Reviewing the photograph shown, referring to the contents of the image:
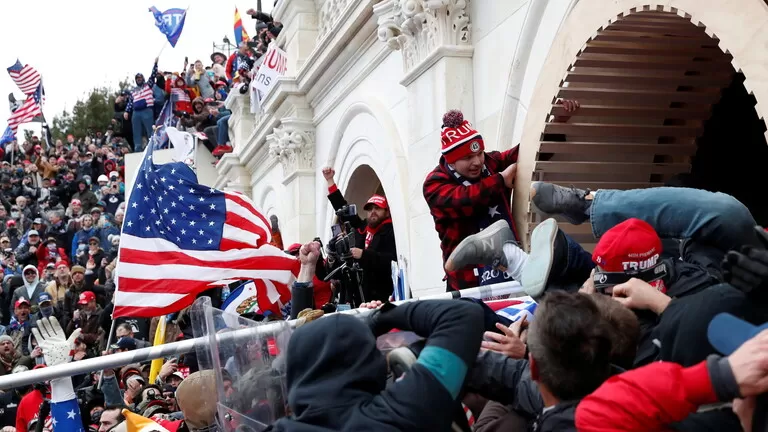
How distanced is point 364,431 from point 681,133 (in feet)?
13.6

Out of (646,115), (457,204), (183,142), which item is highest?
(183,142)

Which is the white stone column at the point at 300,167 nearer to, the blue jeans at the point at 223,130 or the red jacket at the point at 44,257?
the blue jeans at the point at 223,130

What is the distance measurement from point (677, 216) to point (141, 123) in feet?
84.5

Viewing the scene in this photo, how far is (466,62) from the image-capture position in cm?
699

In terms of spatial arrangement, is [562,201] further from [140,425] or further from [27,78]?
[27,78]

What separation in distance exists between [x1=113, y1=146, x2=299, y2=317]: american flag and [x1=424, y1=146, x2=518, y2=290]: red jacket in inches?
64.9

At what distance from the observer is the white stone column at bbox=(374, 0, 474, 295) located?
22.8ft

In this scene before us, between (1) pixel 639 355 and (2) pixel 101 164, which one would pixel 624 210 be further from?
(2) pixel 101 164

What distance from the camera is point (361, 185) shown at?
11.4 metres

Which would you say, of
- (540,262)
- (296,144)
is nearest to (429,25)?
(540,262)

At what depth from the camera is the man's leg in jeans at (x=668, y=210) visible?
124 inches

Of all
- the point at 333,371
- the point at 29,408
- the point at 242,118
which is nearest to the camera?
the point at 333,371

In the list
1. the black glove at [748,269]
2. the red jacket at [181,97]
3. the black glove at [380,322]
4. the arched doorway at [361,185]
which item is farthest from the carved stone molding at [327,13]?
the red jacket at [181,97]

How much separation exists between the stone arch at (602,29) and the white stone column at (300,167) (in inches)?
237
